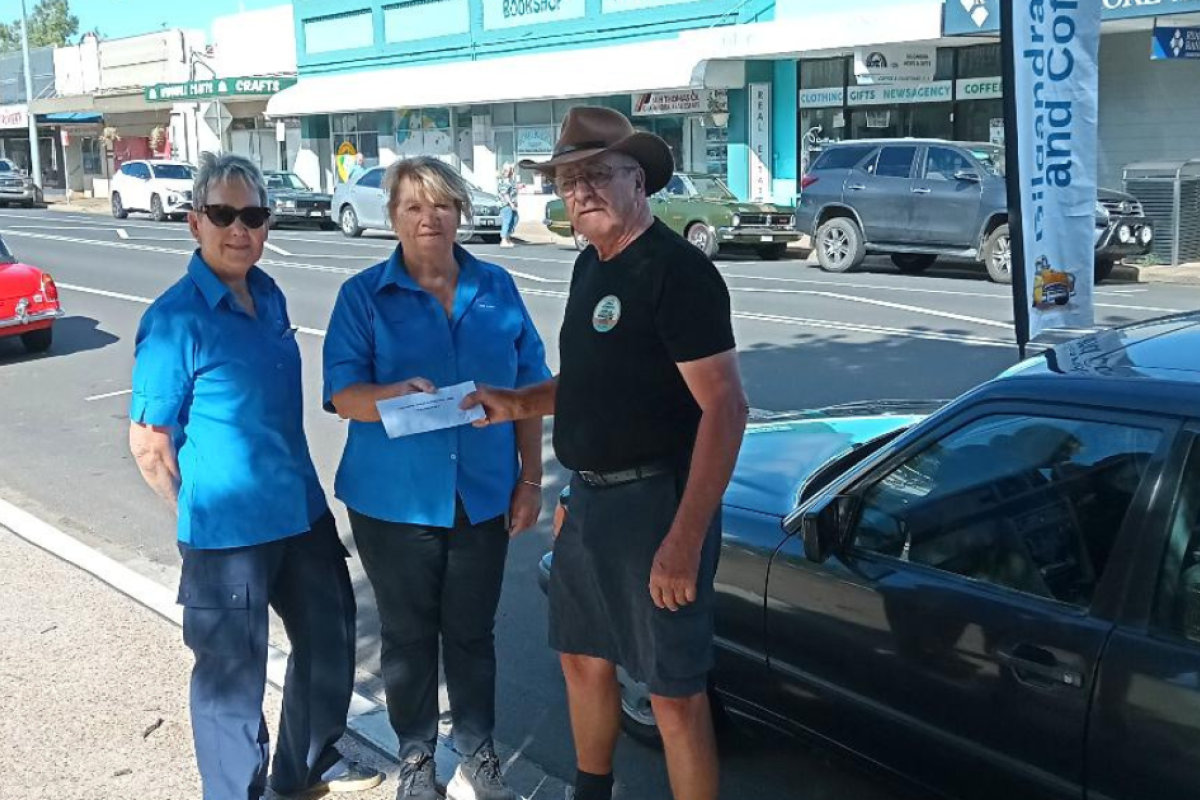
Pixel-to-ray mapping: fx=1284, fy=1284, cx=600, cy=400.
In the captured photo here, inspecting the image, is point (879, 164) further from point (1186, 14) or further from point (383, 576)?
point (383, 576)

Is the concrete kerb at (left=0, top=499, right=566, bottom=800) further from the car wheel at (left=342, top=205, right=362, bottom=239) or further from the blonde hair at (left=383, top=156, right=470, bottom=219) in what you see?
the car wheel at (left=342, top=205, right=362, bottom=239)

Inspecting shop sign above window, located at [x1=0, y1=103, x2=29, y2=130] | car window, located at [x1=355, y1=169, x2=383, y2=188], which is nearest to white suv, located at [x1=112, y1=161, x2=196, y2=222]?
car window, located at [x1=355, y1=169, x2=383, y2=188]

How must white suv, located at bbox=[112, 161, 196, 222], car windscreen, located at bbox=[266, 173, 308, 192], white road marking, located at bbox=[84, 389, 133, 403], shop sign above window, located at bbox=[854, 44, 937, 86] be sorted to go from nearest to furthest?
1. white road marking, located at bbox=[84, 389, 133, 403]
2. shop sign above window, located at bbox=[854, 44, 937, 86]
3. car windscreen, located at bbox=[266, 173, 308, 192]
4. white suv, located at bbox=[112, 161, 196, 222]

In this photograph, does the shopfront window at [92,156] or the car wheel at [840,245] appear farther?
the shopfront window at [92,156]

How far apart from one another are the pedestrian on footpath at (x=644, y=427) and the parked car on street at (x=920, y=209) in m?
14.0

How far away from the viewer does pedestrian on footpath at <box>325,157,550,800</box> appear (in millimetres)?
3502

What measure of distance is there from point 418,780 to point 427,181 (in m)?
1.71

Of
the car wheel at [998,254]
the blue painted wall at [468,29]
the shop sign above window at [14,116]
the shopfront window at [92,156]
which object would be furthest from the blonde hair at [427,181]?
the shop sign above window at [14,116]

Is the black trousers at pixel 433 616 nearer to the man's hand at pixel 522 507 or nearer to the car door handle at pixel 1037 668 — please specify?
the man's hand at pixel 522 507

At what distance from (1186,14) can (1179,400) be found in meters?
17.6

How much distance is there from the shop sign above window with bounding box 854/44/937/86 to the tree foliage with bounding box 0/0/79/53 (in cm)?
11003

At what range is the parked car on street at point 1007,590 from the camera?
2715 millimetres

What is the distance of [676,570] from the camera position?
118 inches

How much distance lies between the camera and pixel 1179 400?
2.74m
